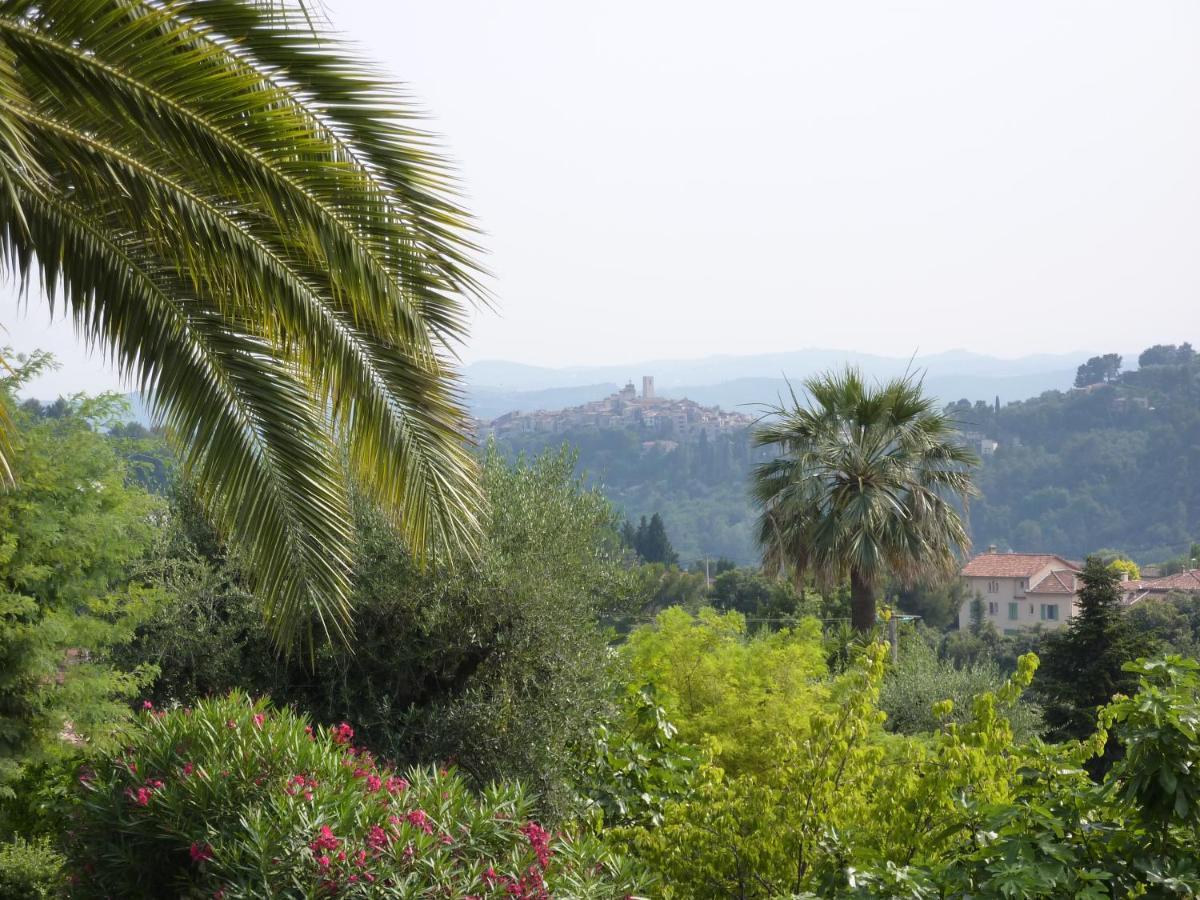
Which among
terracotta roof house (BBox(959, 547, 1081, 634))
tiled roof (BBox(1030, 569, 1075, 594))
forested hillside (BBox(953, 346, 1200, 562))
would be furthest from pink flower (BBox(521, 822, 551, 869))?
A: forested hillside (BBox(953, 346, 1200, 562))

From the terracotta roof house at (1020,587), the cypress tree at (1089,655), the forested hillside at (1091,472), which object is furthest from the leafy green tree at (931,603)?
the cypress tree at (1089,655)

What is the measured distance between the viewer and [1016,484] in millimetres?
98312

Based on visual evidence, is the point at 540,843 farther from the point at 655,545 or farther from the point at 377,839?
the point at 655,545

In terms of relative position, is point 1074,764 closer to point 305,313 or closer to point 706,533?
point 305,313

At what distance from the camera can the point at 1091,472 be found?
9438 centimetres

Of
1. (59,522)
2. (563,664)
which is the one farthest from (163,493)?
(563,664)

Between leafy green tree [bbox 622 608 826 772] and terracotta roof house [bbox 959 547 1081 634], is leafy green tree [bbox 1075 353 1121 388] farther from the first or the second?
leafy green tree [bbox 622 608 826 772]

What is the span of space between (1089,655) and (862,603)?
3.00 m

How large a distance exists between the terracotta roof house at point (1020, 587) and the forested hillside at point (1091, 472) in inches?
539

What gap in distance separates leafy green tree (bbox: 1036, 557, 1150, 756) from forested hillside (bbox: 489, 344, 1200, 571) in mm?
63833

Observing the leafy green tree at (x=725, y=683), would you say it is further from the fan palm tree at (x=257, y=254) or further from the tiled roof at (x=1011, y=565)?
the tiled roof at (x=1011, y=565)

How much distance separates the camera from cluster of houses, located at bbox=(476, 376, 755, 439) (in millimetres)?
151500

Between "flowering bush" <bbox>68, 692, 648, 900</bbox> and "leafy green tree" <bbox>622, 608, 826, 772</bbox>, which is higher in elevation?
"flowering bush" <bbox>68, 692, 648, 900</bbox>

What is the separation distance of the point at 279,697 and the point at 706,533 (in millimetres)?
110026
